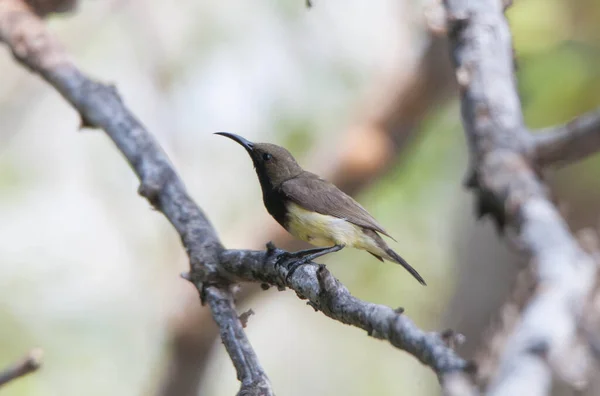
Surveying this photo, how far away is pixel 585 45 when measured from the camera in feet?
21.9

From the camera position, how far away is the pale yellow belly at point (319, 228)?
3.87 m

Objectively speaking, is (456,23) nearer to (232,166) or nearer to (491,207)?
(491,207)

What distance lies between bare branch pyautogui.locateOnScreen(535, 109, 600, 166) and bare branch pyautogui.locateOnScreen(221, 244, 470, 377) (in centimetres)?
44

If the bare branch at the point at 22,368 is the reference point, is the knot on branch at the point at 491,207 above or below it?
below

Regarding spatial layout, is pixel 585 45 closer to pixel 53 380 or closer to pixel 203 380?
pixel 203 380

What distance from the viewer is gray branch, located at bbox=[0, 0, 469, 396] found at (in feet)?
5.96

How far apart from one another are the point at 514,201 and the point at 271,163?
281 cm

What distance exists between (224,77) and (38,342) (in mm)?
3629

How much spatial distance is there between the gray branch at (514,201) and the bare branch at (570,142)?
33 mm

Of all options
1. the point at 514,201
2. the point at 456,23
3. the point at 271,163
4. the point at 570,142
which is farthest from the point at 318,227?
the point at 514,201

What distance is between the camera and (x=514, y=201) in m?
1.53

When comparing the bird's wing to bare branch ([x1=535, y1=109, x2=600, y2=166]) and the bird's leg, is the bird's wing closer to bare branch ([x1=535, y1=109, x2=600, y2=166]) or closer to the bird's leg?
the bird's leg

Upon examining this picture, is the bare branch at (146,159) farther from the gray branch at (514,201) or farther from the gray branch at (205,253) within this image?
the gray branch at (514,201)

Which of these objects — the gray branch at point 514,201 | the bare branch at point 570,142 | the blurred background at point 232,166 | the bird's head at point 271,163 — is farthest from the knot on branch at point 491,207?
the blurred background at point 232,166
